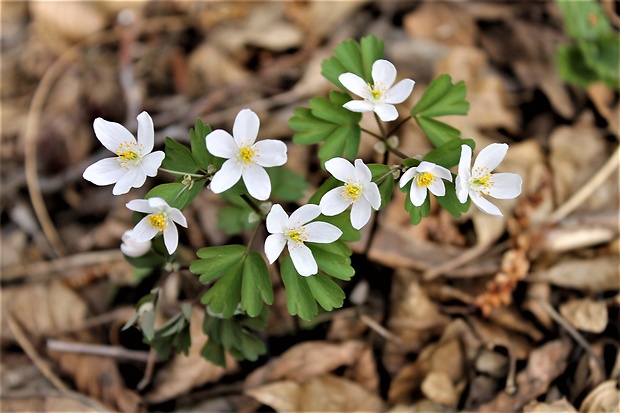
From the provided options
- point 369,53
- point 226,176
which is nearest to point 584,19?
point 369,53

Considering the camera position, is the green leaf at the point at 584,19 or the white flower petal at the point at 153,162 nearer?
the white flower petal at the point at 153,162

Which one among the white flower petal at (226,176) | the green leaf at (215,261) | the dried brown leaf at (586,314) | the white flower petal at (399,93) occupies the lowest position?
the dried brown leaf at (586,314)

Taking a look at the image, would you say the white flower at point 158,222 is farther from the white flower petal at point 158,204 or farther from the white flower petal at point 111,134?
the white flower petal at point 111,134

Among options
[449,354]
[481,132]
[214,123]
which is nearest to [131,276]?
[214,123]

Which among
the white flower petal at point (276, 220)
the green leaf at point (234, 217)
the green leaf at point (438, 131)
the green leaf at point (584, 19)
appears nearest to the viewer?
the white flower petal at point (276, 220)

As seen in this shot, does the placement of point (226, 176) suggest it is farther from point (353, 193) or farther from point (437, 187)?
point (437, 187)

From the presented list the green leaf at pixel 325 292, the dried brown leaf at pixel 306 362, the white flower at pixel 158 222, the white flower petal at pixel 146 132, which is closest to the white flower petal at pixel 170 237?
the white flower at pixel 158 222

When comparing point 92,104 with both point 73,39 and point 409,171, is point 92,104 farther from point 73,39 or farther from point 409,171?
point 409,171
